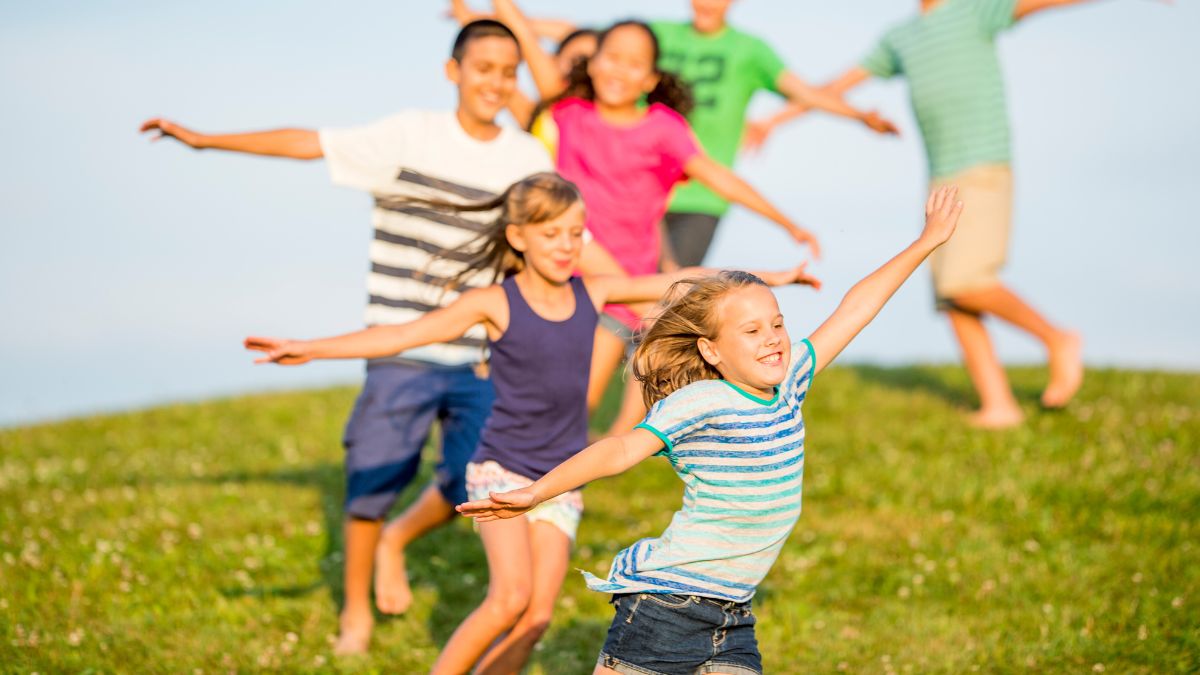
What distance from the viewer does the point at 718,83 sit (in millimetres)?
9383

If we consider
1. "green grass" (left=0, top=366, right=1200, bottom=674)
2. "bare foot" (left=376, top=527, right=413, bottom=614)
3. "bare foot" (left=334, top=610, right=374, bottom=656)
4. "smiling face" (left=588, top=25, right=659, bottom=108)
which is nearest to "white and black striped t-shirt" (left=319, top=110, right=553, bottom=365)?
"bare foot" (left=376, top=527, right=413, bottom=614)

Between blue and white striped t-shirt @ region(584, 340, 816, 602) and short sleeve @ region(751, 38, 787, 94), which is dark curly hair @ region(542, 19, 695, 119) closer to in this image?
short sleeve @ region(751, 38, 787, 94)

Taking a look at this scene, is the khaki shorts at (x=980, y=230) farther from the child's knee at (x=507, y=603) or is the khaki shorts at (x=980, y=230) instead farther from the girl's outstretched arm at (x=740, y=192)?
the child's knee at (x=507, y=603)

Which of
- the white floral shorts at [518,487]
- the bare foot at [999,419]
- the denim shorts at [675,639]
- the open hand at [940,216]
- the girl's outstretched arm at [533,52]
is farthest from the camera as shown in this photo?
the bare foot at [999,419]

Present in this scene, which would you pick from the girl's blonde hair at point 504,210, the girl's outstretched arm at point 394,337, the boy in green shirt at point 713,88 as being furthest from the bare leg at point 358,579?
the boy in green shirt at point 713,88

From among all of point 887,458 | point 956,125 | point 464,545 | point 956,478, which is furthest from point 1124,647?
point 956,125

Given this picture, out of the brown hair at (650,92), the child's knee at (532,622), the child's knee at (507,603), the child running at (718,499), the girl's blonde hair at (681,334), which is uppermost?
the brown hair at (650,92)

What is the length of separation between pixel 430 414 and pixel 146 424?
24.8 ft

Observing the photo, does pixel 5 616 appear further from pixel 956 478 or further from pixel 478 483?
pixel 956 478

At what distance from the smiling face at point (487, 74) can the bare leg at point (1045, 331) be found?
196 inches

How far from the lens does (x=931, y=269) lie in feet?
34.9

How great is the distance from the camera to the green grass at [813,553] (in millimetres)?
6762

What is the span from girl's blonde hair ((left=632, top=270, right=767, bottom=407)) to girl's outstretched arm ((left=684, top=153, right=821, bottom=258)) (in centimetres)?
231

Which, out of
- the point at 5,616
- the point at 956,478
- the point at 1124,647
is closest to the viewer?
the point at 1124,647
